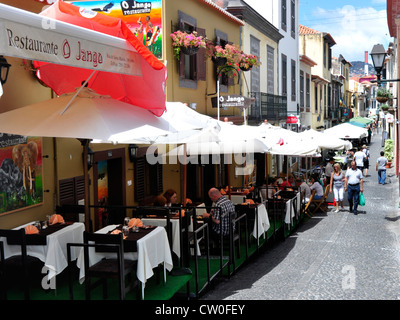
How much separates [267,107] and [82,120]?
54.3 feet

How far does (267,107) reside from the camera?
22.2m

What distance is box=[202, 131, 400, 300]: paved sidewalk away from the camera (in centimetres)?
812

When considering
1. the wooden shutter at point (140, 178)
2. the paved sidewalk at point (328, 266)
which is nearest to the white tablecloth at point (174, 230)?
the paved sidewalk at point (328, 266)

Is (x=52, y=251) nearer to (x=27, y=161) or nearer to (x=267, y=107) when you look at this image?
(x=27, y=161)

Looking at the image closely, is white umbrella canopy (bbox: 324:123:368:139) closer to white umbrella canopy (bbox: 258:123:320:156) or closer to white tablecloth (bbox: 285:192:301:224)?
white umbrella canopy (bbox: 258:123:320:156)

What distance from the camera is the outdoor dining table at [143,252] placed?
6516mm

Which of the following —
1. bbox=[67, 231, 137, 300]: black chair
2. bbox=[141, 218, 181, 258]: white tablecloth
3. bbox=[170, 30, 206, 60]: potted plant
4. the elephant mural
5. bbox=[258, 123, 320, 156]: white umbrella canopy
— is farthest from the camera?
bbox=[258, 123, 320, 156]: white umbrella canopy

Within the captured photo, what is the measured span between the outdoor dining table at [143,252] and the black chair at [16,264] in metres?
0.66

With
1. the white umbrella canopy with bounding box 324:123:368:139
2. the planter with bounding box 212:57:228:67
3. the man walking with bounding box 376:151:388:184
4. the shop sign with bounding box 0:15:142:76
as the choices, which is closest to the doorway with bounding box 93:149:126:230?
the shop sign with bounding box 0:15:142:76

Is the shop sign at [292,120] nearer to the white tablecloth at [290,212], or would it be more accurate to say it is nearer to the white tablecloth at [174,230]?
the white tablecloth at [290,212]

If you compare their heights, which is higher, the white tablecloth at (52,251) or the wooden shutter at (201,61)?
the wooden shutter at (201,61)

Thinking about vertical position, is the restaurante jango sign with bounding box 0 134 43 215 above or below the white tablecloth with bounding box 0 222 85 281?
above

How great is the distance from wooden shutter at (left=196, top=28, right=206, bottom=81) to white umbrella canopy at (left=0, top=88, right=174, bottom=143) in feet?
26.3

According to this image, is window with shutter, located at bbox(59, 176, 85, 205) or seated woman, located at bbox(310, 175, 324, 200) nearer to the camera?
window with shutter, located at bbox(59, 176, 85, 205)
